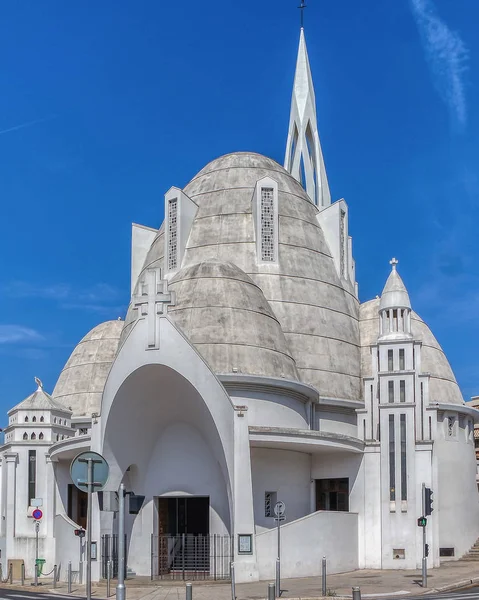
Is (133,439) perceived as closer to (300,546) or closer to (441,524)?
(300,546)

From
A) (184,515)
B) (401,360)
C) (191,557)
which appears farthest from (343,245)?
(191,557)

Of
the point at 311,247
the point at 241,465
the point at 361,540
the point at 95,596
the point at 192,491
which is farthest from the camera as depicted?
the point at 311,247

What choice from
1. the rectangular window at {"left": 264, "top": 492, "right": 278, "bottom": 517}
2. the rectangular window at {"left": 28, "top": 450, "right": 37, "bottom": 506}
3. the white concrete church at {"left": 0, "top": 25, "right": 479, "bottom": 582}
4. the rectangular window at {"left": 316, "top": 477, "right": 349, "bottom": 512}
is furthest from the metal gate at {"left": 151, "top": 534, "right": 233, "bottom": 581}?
the rectangular window at {"left": 28, "top": 450, "right": 37, "bottom": 506}

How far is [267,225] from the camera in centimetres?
4366

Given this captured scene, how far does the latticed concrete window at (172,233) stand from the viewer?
43875mm

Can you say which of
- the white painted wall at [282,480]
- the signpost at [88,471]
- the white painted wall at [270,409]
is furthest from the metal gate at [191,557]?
the signpost at [88,471]

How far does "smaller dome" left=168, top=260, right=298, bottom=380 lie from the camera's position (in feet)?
116

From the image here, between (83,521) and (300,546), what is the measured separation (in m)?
14.6

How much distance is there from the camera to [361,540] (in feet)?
118

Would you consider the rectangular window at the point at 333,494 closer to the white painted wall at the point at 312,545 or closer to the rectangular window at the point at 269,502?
the white painted wall at the point at 312,545

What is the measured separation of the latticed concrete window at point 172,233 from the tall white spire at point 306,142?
14.5 metres

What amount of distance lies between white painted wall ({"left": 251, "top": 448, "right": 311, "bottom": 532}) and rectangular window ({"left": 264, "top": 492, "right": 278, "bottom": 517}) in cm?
16

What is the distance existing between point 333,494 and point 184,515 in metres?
6.75

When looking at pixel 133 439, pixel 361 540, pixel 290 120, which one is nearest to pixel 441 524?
pixel 361 540
